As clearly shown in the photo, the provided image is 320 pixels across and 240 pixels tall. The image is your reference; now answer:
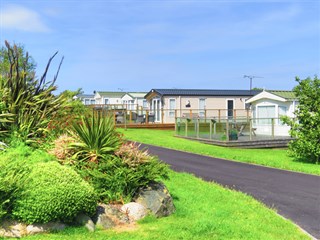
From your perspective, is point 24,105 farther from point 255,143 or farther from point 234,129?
point 255,143

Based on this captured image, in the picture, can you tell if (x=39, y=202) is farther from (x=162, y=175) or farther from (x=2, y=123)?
(x=2, y=123)

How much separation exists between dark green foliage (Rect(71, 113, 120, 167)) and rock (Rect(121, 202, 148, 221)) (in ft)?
4.08

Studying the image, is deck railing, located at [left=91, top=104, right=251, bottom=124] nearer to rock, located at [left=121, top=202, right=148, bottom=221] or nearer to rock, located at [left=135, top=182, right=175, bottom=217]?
rock, located at [left=135, top=182, right=175, bottom=217]

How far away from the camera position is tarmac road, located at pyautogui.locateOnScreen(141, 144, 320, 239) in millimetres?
7617

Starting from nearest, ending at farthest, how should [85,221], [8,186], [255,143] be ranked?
[8,186], [85,221], [255,143]

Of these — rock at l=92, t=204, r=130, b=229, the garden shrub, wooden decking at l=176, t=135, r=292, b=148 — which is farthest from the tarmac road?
wooden decking at l=176, t=135, r=292, b=148

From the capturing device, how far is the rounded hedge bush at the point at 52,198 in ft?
17.4

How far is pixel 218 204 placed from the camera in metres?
7.61

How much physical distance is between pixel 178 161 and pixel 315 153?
6123 mm

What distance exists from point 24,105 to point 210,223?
5841mm

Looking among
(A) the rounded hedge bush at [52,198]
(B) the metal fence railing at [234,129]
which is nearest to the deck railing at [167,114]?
(B) the metal fence railing at [234,129]

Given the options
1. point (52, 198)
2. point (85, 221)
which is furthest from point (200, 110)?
point (52, 198)

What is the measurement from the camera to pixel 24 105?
31.2ft

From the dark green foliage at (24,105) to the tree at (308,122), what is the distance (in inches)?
439
